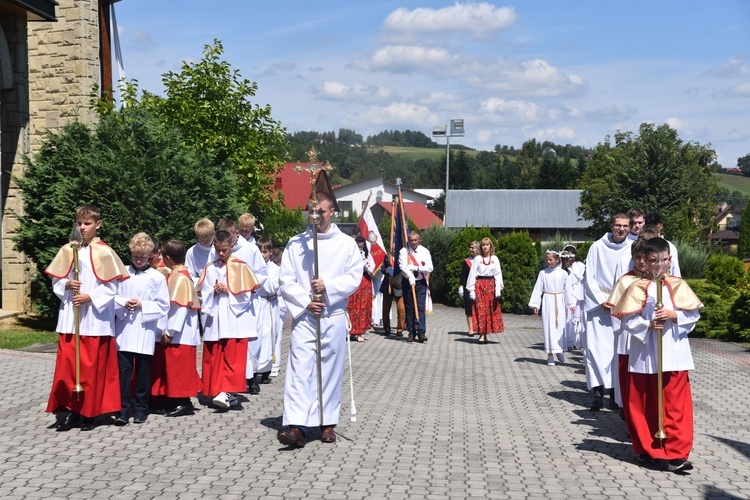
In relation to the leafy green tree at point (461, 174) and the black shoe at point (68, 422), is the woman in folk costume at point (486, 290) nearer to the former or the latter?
the black shoe at point (68, 422)

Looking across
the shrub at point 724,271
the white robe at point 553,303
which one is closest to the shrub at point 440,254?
the shrub at point 724,271

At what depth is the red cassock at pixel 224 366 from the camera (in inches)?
384

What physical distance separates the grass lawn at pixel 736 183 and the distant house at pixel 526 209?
69.6 m

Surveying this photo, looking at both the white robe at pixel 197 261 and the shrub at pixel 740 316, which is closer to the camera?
the white robe at pixel 197 261

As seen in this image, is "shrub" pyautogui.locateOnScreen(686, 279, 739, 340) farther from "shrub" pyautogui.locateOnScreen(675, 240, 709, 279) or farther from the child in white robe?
the child in white robe

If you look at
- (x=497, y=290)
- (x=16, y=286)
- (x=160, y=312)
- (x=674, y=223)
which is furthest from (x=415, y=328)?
(x=674, y=223)

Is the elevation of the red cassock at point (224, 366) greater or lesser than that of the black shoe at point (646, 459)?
greater

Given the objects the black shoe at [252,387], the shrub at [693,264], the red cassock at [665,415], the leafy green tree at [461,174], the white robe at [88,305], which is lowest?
the black shoe at [252,387]

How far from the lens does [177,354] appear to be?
9.54m

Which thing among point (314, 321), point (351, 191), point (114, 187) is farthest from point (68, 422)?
point (351, 191)

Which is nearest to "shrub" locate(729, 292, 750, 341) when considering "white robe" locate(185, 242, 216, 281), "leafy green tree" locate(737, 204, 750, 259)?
"white robe" locate(185, 242, 216, 281)

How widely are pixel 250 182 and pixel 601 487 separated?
16038mm

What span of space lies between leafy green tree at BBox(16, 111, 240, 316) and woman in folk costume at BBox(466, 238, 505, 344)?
15.7ft

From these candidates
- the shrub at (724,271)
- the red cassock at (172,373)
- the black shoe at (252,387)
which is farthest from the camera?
the shrub at (724,271)
